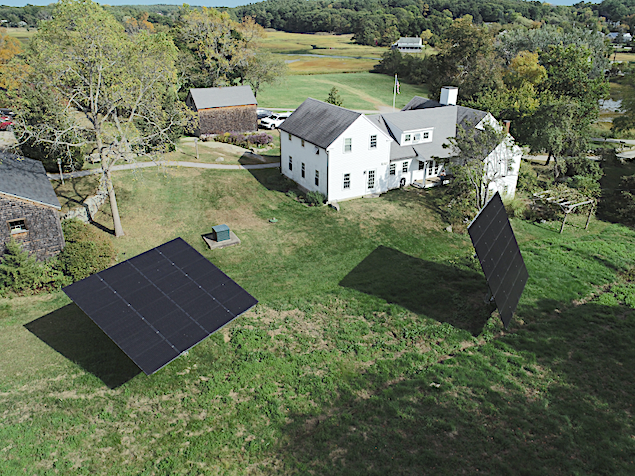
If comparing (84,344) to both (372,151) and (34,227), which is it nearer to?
(34,227)

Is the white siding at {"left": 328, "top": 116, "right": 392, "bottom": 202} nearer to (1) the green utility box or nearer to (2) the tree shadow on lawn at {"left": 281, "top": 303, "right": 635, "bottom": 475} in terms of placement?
(1) the green utility box

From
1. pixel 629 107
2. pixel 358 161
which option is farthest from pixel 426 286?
pixel 629 107

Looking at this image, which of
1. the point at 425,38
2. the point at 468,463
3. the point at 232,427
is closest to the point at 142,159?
the point at 232,427

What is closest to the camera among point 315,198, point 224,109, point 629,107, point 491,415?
point 491,415

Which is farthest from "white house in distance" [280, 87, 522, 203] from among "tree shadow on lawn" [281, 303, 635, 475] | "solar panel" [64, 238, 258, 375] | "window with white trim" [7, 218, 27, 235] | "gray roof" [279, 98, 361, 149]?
"window with white trim" [7, 218, 27, 235]

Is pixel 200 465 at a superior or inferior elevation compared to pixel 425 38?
inferior

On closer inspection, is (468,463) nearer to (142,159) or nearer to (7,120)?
(142,159)

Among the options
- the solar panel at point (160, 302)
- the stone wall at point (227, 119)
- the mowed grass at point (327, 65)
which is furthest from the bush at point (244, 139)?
the mowed grass at point (327, 65)
